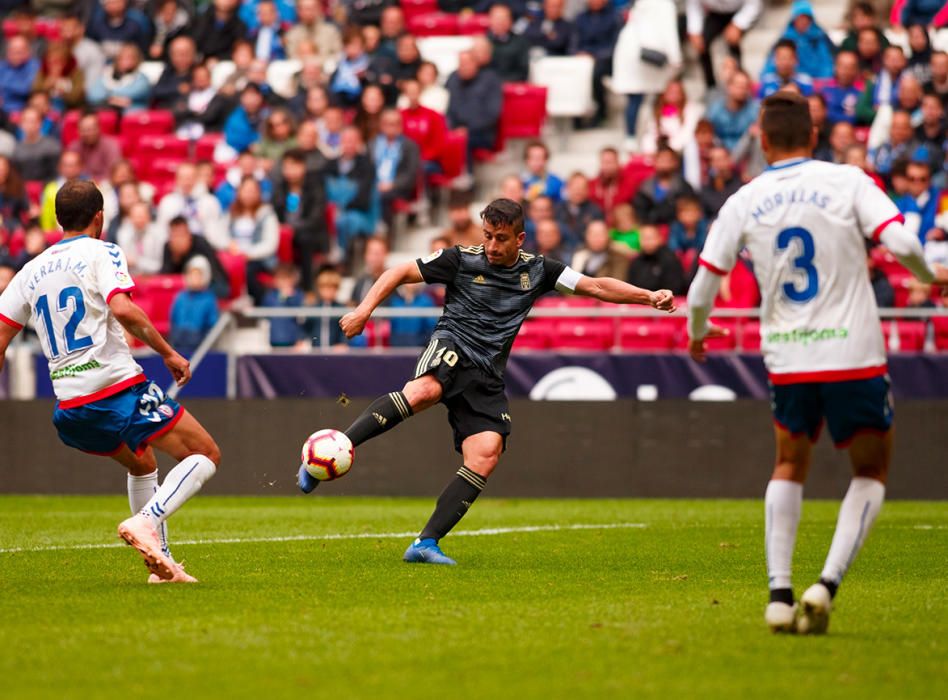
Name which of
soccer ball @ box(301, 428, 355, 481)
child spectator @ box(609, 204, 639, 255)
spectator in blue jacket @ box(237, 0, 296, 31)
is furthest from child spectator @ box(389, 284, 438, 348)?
spectator in blue jacket @ box(237, 0, 296, 31)

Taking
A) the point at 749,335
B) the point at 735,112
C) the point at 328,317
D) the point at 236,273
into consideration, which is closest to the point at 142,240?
the point at 236,273

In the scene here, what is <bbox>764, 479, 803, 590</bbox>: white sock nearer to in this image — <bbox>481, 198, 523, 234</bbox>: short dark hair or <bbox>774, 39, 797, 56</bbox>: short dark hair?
<bbox>481, 198, 523, 234</bbox>: short dark hair

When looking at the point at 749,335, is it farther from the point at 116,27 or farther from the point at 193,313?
the point at 116,27

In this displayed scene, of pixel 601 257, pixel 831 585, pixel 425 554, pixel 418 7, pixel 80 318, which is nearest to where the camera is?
pixel 831 585

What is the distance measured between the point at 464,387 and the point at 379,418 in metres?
0.59

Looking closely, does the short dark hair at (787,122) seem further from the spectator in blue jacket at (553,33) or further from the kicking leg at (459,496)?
the spectator in blue jacket at (553,33)

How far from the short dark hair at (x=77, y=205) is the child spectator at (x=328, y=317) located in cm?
878

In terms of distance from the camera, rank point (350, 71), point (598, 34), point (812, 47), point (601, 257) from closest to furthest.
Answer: point (601, 257) < point (812, 47) < point (598, 34) < point (350, 71)

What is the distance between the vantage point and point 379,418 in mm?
9586

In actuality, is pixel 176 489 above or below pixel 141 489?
above

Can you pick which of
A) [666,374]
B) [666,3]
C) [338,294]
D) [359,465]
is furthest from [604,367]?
[666,3]

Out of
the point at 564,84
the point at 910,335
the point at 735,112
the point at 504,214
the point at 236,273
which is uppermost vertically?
the point at 564,84

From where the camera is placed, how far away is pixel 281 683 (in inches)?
214

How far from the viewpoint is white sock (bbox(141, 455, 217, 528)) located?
816cm
